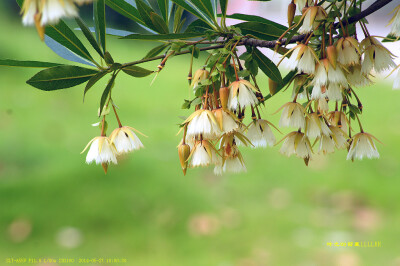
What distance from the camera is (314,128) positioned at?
2.06 feet

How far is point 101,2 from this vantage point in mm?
606

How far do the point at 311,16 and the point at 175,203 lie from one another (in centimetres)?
192

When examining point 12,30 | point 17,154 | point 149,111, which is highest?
point 12,30

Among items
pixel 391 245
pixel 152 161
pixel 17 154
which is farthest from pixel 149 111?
pixel 391 245

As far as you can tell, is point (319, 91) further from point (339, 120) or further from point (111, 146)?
point (111, 146)

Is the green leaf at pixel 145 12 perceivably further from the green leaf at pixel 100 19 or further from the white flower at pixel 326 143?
the white flower at pixel 326 143

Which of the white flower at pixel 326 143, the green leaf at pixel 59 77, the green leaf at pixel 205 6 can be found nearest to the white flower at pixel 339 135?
the white flower at pixel 326 143

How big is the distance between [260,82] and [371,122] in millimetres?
1112

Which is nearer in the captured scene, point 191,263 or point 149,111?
point 191,263

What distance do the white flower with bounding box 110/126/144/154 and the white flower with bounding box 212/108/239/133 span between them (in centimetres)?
14

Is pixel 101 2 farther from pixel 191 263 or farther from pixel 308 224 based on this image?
pixel 308 224

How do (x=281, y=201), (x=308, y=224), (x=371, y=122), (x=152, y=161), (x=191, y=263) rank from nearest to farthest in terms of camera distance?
(x=191, y=263), (x=308, y=224), (x=281, y=201), (x=152, y=161), (x=371, y=122)

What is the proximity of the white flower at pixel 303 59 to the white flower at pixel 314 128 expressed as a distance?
8cm

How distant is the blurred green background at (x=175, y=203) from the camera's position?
2180mm
